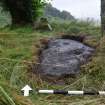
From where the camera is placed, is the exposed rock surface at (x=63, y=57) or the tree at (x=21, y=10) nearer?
the exposed rock surface at (x=63, y=57)

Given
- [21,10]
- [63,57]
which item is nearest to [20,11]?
[21,10]

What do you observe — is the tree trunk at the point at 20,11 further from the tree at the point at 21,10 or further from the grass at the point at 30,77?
the grass at the point at 30,77

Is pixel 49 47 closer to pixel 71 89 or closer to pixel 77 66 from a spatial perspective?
pixel 77 66

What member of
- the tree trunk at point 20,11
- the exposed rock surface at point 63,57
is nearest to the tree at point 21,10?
the tree trunk at point 20,11

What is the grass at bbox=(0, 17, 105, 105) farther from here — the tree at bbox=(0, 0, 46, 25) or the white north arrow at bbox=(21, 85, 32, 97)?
the tree at bbox=(0, 0, 46, 25)

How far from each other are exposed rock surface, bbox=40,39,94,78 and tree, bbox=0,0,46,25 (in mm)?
3873

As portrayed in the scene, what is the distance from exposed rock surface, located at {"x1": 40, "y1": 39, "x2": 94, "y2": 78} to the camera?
19.0 feet

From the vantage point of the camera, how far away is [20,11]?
1084cm

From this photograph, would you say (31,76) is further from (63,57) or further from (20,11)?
(20,11)

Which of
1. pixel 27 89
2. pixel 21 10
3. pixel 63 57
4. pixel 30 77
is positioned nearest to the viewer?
pixel 27 89

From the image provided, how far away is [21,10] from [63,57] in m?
4.85

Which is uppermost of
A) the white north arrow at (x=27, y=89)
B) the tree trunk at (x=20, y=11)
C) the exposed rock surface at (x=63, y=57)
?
the tree trunk at (x=20, y=11)

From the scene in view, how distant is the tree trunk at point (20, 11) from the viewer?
10672mm

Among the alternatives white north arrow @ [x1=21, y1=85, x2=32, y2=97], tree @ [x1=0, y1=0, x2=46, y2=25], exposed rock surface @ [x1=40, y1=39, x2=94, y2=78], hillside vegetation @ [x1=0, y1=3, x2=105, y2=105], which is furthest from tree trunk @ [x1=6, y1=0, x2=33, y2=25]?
white north arrow @ [x1=21, y1=85, x2=32, y2=97]
